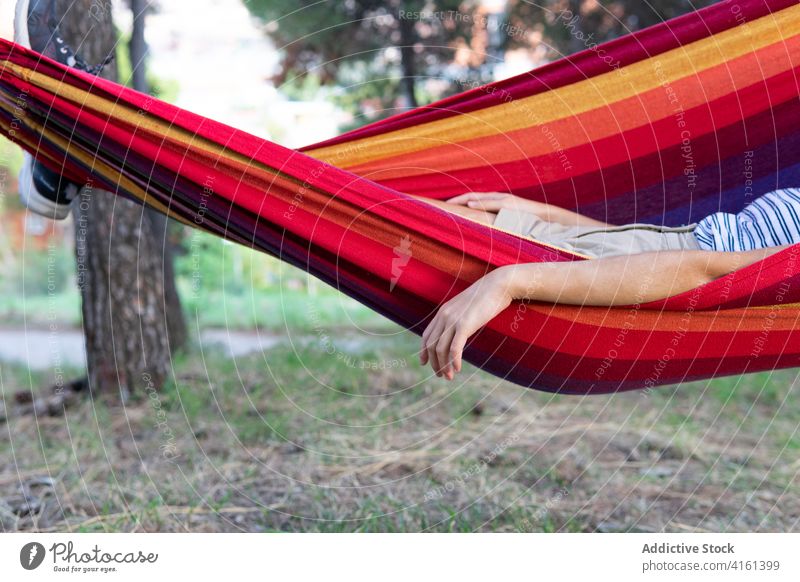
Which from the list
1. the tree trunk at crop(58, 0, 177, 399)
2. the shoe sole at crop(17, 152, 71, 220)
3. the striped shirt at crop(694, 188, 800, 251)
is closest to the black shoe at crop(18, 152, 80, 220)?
the shoe sole at crop(17, 152, 71, 220)

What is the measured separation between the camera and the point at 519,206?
5.93ft

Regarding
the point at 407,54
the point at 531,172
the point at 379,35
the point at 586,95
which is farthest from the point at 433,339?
the point at 379,35

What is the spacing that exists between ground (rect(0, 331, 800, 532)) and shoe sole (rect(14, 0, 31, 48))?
0.98 metres

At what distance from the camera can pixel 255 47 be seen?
14.2 feet

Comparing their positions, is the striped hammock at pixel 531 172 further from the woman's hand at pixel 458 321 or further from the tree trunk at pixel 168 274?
the tree trunk at pixel 168 274

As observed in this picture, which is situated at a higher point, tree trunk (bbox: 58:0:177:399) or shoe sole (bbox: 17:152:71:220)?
shoe sole (bbox: 17:152:71:220)

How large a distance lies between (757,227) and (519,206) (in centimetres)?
51

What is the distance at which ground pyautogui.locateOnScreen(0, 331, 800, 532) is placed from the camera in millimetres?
1891

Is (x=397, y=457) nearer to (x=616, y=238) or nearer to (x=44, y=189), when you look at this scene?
(x=616, y=238)

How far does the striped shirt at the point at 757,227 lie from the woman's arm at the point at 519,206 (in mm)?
291

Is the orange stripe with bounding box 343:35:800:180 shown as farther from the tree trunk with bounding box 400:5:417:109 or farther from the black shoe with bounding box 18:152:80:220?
the tree trunk with bounding box 400:5:417:109

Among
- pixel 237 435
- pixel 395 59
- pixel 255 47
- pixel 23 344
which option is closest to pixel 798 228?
pixel 237 435

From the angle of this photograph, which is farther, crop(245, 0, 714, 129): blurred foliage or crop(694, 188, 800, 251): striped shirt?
crop(245, 0, 714, 129): blurred foliage

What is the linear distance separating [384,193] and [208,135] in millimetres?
347
